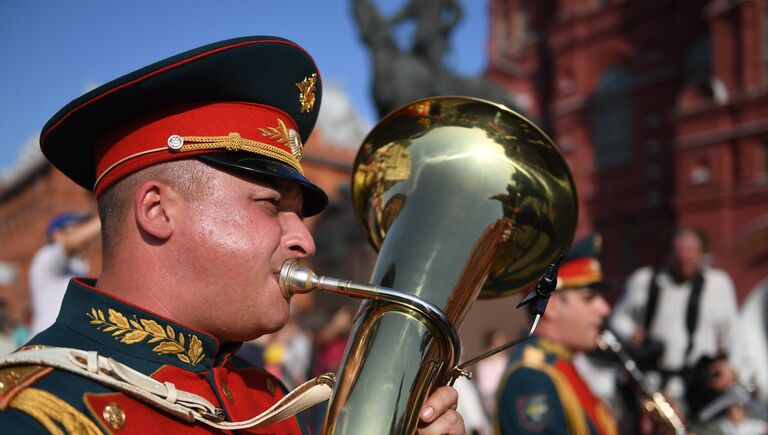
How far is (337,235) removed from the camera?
13.8 metres

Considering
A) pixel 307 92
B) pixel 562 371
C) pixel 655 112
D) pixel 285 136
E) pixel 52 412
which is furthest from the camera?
pixel 655 112

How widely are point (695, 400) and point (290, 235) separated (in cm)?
376

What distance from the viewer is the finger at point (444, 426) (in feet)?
4.87

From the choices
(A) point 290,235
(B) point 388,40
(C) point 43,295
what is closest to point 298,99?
(A) point 290,235

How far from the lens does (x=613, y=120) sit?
82.3 ft

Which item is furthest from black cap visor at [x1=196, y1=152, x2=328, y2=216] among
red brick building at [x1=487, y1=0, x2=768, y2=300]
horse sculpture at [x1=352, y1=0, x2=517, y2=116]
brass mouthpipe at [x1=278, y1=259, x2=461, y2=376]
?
A: red brick building at [x1=487, y1=0, x2=768, y2=300]

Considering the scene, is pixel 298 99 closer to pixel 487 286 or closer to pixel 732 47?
pixel 487 286

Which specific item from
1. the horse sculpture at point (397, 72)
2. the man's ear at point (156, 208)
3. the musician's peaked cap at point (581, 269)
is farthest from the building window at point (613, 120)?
the man's ear at point (156, 208)

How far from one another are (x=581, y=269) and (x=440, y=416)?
7.75 feet

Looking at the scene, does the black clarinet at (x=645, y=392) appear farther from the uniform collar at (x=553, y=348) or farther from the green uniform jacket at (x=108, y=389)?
the green uniform jacket at (x=108, y=389)

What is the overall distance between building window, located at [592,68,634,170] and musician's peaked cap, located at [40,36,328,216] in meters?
23.9

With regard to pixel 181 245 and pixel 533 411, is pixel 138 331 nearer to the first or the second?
pixel 181 245

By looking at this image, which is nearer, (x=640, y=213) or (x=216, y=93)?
(x=216, y=93)

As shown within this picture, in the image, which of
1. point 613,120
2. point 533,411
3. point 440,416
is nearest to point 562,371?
point 533,411
